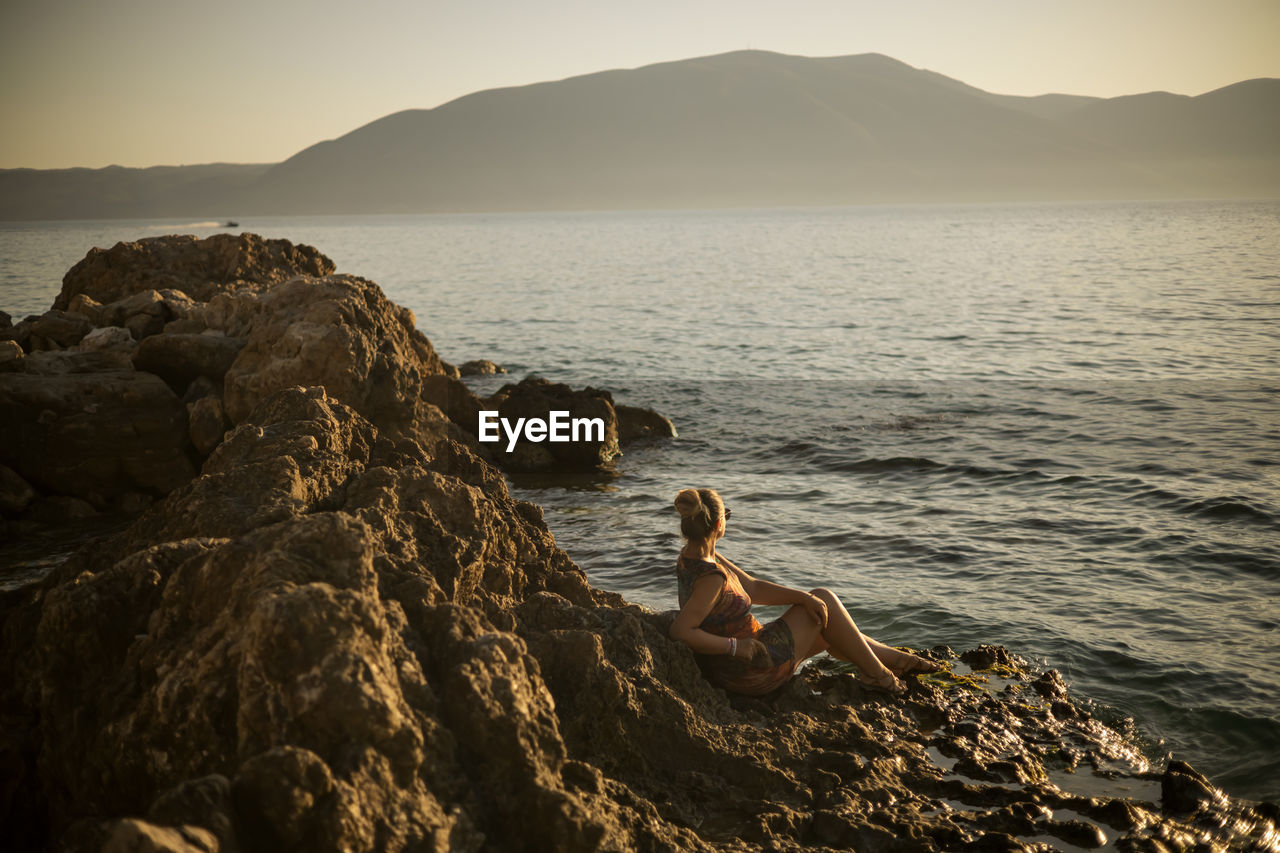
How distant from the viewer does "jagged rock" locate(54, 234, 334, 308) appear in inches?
720

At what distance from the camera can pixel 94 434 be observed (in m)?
12.5

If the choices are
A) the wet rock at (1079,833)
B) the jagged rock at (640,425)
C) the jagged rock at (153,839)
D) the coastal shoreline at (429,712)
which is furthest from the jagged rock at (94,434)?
the wet rock at (1079,833)

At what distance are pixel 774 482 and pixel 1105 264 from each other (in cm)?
5522

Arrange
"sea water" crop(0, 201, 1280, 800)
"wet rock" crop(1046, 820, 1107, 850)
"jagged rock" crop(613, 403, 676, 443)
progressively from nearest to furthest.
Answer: "wet rock" crop(1046, 820, 1107, 850) → "sea water" crop(0, 201, 1280, 800) → "jagged rock" crop(613, 403, 676, 443)

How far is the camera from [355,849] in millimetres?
3422

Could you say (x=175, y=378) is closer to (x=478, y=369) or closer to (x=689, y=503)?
(x=689, y=503)

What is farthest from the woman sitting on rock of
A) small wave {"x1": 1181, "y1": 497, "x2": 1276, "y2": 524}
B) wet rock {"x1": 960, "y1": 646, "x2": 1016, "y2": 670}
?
small wave {"x1": 1181, "y1": 497, "x2": 1276, "y2": 524}

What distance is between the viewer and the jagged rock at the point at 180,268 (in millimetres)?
18281

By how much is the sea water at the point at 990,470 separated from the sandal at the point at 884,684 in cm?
174

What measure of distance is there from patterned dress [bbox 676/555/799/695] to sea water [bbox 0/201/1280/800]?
2.86 meters

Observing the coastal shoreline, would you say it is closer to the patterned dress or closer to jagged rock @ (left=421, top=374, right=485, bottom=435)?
the patterned dress

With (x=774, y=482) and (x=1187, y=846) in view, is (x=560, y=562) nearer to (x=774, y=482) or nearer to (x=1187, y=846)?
(x=1187, y=846)

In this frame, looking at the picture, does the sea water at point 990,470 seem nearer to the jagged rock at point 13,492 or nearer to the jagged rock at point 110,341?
the jagged rock at point 110,341

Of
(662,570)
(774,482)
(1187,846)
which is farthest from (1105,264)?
(1187,846)
